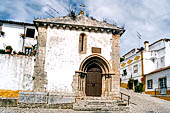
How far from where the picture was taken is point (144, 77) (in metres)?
22.6

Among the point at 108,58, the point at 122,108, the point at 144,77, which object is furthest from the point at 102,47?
the point at 144,77

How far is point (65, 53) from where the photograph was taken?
11172 millimetres

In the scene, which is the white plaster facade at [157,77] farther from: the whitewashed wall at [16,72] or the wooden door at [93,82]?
the whitewashed wall at [16,72]

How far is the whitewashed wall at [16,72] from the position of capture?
13523 millimetres

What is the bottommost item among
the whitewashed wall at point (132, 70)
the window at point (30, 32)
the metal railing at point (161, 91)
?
the metal railing at point (161, 91)

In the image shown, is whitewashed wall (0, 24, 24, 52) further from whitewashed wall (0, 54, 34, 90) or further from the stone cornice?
the stone cornice

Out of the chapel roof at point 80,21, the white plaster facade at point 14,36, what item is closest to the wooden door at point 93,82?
the chapel roof at point 80,21

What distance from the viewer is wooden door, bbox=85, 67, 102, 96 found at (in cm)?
1148

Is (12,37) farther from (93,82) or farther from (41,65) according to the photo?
(93,82)

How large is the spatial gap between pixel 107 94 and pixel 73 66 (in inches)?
122

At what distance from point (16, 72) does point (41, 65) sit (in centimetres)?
441

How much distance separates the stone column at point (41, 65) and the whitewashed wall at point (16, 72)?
3.17 m

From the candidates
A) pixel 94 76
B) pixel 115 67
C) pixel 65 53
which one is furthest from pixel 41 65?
pixel 115 67

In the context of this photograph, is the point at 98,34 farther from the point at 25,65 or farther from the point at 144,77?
the point at 144,77
